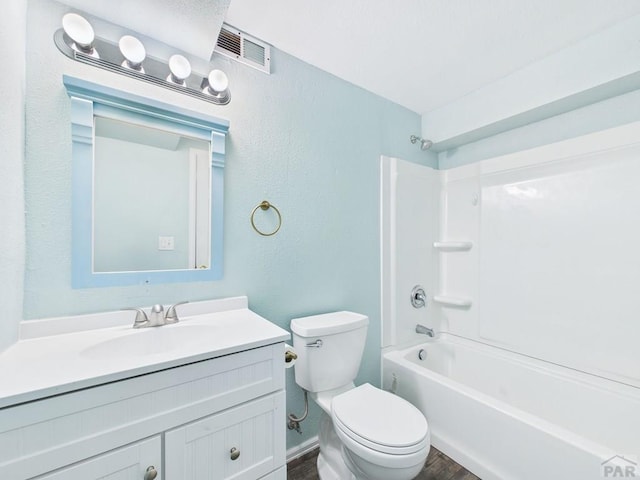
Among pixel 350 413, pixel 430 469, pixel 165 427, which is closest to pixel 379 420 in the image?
pixel 350 413

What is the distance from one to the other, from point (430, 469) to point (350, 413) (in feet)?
2.35

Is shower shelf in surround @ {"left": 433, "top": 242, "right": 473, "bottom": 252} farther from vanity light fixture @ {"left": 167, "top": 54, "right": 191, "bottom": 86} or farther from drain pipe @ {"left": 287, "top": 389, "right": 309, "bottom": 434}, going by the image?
vanity light fixture @ {"left": 167, "top": 54, "right": 191, "bottom": 86}

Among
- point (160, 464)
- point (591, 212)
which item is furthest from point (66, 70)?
point (591, 212)

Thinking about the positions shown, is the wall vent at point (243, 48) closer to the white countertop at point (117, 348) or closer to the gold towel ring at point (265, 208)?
the gold towel ring at point (265, 208)

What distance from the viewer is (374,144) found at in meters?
1.97

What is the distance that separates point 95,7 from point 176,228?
909 mm

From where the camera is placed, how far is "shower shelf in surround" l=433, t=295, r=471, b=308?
214 cm

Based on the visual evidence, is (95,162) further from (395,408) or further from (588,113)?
(588,113)

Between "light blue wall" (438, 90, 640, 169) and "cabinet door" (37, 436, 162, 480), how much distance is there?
2585 millimetres

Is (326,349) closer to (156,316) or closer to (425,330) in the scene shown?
(156,316)

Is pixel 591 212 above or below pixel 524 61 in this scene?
below

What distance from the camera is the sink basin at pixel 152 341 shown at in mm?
954

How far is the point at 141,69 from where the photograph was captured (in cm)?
116

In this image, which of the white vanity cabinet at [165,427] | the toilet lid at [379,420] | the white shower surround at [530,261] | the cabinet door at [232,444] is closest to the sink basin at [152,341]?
the white vanity cabinet at [165,427]
